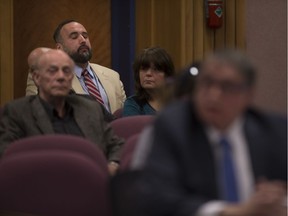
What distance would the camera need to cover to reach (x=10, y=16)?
5.23 meters

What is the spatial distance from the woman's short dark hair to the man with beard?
0.56 metres

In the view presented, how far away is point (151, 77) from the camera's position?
14.4 ft

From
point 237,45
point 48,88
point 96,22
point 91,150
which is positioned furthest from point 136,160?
point 96,22

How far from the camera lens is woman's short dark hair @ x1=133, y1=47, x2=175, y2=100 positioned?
439 centimetres

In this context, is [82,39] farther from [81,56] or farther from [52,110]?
[52,110]

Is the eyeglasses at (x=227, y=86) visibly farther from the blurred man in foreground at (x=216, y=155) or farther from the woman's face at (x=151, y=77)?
the woman's face at (x=151, y=77)

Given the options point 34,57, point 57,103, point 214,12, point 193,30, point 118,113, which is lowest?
point 118,113

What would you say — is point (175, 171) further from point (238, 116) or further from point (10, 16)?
point (10, 16)

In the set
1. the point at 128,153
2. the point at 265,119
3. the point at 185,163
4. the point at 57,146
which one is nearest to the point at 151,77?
the point at 128,153

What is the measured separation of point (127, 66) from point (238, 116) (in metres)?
4.18

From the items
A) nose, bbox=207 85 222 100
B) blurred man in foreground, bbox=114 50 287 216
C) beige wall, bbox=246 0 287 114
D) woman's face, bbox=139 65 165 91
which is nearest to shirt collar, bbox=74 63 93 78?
woman's face, bbox=139 65 165 91

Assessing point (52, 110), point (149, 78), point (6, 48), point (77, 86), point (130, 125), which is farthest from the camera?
point (6, 48)

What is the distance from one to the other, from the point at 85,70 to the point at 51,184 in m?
2.62

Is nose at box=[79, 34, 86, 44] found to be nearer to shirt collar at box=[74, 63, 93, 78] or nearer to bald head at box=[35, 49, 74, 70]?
shirt collar at box=[74, 63, 93, 78]
